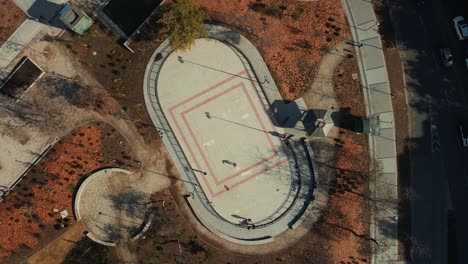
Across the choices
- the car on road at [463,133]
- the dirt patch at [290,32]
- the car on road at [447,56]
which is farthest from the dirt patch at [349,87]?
the car on road at [463,133]

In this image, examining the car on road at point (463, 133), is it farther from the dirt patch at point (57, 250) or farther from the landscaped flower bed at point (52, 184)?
the dirt patch at point (57, 250)


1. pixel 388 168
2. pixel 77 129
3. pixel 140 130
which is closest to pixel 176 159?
pixel 140 130

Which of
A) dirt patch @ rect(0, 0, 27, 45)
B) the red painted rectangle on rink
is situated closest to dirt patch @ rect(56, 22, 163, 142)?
dirt patch @ rect(0, 0, 27, 45)

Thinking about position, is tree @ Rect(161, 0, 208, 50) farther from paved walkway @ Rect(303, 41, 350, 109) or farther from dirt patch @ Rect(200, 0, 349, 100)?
paved walkway @ Rect(303, 41, 350, 109)

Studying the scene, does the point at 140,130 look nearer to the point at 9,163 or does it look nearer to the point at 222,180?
the point at 222,180

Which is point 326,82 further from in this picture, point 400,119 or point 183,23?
point 183,23
